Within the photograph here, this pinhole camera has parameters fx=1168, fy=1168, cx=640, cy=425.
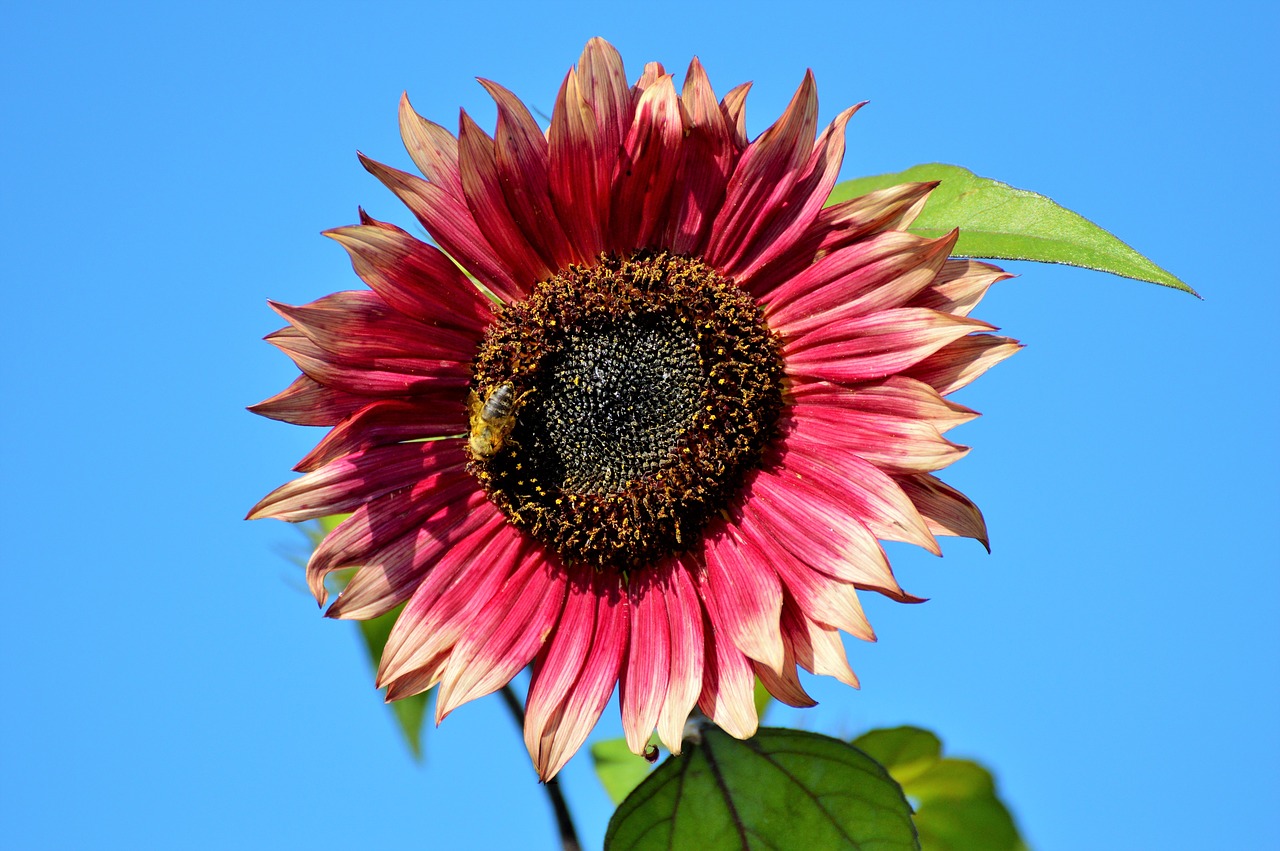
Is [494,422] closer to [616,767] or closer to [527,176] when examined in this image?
[527,176]

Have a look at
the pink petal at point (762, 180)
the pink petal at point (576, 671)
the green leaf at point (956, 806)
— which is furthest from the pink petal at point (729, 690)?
the green leaf at point (956, 806)

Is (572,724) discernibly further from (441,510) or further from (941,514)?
(941,514)

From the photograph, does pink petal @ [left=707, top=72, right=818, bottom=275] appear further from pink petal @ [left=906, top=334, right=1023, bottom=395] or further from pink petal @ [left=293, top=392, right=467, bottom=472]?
pink petal @ [left=293, top=392, right=467, bottom=472]

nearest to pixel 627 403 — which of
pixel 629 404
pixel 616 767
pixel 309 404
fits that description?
pixel 629 404

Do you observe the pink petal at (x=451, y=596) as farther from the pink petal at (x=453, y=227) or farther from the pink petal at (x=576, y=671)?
the pink petal at (x=453, y=227)

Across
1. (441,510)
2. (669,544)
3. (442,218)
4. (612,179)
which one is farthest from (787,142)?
(441,510)

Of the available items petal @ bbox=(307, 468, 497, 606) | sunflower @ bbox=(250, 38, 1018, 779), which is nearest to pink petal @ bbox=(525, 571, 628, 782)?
sunflower @ bbox=(250, 38, 1018, 779)

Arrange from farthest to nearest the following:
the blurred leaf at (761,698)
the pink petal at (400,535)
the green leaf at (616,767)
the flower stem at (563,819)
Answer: the green leaf at (616,767), the blurred leaf at (761,698), the flower stem at (563,819), the pink petal at (400,535)
